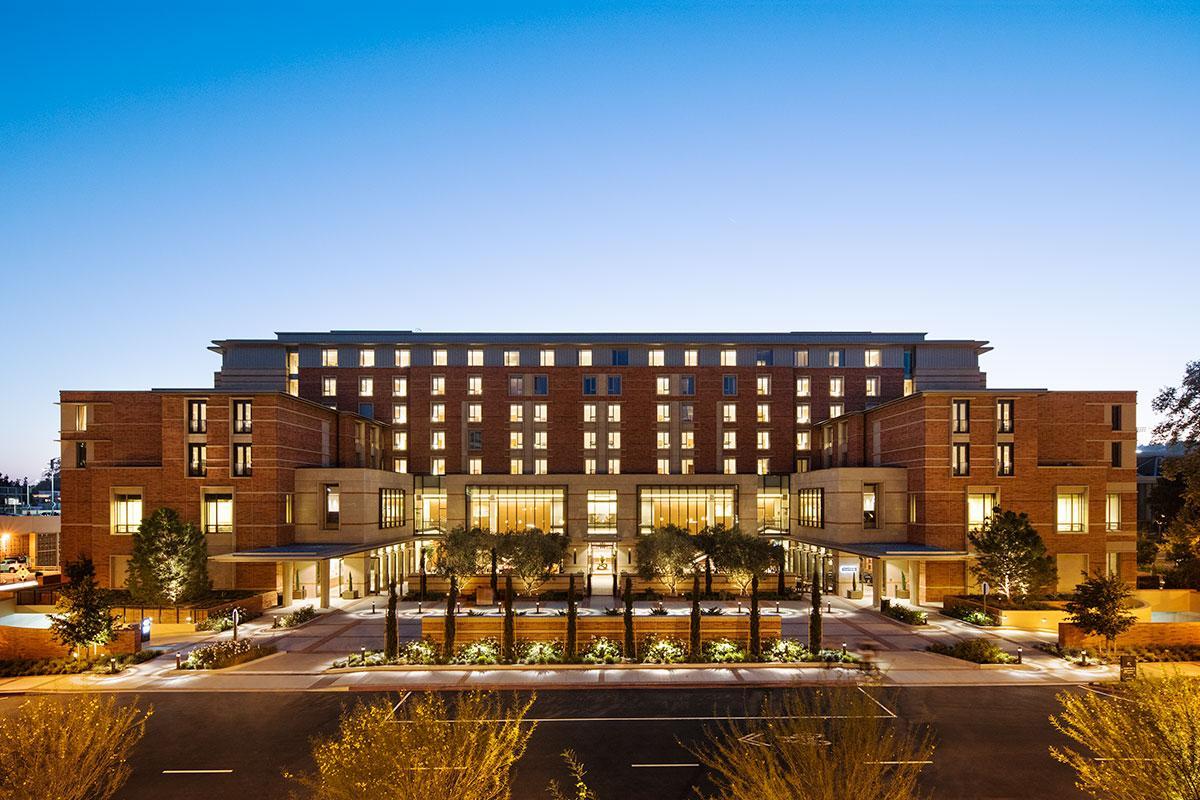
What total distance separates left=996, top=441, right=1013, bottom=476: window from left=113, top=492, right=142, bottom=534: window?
55877 mm

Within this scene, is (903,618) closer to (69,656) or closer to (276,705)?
(276,705)

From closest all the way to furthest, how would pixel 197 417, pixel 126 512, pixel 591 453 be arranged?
pixel 126 512
pixel 197 417
pixel 591 453

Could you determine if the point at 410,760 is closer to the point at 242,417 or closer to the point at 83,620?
the point at 83,620

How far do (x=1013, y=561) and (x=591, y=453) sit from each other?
134ft

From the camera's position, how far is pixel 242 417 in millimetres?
47344

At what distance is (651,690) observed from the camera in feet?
89.1

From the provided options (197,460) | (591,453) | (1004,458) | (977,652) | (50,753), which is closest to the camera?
(50,753)

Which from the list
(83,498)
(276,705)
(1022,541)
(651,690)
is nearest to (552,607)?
(651,690)

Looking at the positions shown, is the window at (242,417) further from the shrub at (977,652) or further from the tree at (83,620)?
the shrub at (977,652)

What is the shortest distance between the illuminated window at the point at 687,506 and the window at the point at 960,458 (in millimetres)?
24496

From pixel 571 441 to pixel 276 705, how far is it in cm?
4876

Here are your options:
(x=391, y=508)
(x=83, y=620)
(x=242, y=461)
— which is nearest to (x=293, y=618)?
(x=83, y=620)

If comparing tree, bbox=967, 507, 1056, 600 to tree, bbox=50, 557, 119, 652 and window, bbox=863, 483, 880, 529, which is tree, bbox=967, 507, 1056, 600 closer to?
window, bbox=863, 483, 880, 529

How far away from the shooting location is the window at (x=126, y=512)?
1843 inches
